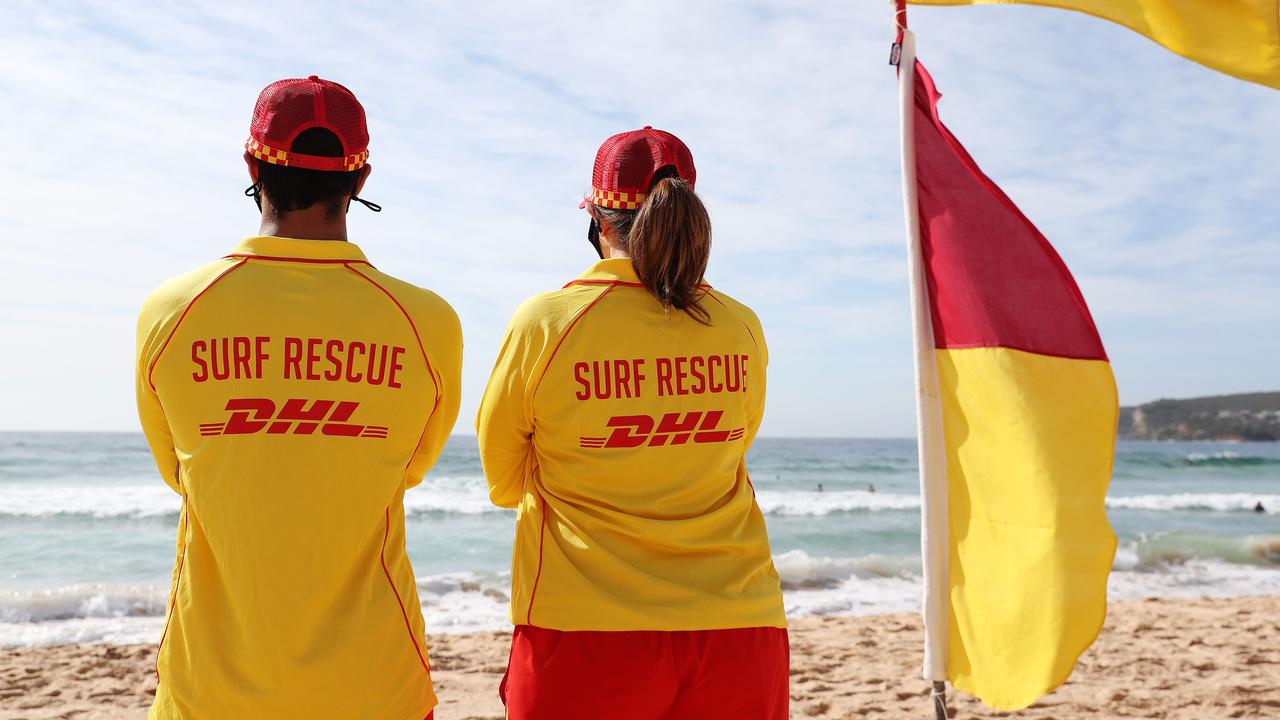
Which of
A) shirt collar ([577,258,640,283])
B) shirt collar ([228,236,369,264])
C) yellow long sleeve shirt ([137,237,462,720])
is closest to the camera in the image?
yellow long sleeve shirt ([137,237,462,720])

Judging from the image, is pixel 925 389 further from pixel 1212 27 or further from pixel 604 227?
pixel 1212 27

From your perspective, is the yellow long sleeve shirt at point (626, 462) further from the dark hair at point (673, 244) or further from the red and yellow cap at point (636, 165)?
the red and yellow cap at point (636, 165)

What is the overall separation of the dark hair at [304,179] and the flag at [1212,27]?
1.70m

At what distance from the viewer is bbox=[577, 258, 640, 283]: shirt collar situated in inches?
83.4

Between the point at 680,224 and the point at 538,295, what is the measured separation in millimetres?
362

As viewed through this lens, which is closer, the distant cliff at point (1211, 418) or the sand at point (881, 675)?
the sand at point (881, 675)

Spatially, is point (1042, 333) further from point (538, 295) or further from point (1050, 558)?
point (538, 295)

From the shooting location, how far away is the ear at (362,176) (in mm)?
1906

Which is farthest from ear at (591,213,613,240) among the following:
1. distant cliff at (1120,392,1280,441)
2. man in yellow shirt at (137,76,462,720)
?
distant cliff at (1120,392,1280,441)

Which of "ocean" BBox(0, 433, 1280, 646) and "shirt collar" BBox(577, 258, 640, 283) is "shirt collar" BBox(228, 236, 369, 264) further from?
"ocean" BBox(0, 433, 1280, 646)

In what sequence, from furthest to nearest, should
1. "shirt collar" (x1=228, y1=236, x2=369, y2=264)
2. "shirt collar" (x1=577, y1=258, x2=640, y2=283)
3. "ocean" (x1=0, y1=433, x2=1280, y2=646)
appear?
"ocean" (x1=0, y1=433, x2=1280, y2=646), "shirt collar" (x1=577, y1=258, x2=640, y2=283), "shirt collar" (x1=228, y1=236, x2=369, y2=264)

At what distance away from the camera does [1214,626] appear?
7.84 meters

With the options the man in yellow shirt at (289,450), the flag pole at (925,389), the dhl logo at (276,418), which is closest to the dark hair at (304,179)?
the man in yellow shirt at (289,450)

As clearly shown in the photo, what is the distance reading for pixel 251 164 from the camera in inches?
72.7
